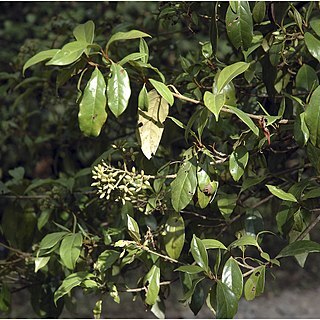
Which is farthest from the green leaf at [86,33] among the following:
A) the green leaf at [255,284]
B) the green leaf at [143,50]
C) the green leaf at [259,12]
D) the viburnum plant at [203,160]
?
the green leaf at [255,284]

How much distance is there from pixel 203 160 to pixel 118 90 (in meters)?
0.23

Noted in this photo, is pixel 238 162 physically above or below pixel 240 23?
below

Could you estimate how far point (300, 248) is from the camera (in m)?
1.39

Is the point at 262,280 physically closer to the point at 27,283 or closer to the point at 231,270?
the point at 231,270

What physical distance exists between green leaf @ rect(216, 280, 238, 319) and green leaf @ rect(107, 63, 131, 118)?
396 mm

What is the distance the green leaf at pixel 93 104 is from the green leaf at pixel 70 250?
34 centimetres

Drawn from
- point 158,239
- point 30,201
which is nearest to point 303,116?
point 158,239

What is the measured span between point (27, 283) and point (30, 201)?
0.82 feet

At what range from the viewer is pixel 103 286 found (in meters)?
1.54

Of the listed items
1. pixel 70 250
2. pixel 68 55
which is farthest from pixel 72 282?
pixel 68 55

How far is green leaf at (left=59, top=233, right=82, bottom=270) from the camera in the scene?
1.54 meters

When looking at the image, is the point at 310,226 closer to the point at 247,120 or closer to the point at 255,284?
the point at 255,284

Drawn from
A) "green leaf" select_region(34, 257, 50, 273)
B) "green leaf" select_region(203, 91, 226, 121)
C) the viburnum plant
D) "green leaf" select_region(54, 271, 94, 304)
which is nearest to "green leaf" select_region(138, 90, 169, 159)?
the viburnum plant

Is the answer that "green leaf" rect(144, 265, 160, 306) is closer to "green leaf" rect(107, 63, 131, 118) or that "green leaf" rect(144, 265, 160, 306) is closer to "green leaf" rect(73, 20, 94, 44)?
"green leaf" rect(107, 63, 131, 118)
